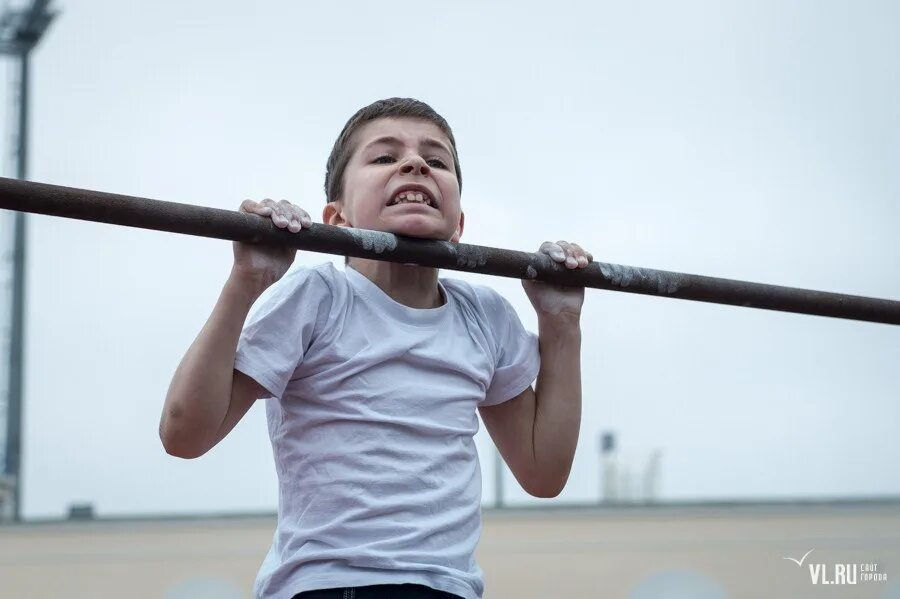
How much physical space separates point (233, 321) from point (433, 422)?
227 millimetres

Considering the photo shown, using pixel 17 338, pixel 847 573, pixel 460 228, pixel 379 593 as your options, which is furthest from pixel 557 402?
pixel 17 338

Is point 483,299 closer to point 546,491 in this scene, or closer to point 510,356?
point 510,356

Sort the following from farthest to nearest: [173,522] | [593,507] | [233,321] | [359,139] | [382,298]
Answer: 1. [593,507]
2. [173,522]
3. [359,139]
4. [382,298]
5. [233,321]

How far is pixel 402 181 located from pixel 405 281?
0.36ft

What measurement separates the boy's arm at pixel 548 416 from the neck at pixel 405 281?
0.47ft

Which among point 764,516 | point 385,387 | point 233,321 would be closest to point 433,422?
point 385,387

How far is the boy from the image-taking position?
1.13 meters

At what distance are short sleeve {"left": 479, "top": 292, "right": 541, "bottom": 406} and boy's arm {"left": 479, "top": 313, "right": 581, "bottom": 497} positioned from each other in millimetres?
20

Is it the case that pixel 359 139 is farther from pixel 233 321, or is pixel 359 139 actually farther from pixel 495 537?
pixel 495 537

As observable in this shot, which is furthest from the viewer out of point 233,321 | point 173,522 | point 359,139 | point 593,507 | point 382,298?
point 593,507

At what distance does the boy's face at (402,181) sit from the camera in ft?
4.23

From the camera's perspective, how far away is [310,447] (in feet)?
3.87

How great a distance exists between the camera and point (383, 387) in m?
1.20

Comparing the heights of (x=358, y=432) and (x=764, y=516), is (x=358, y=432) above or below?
above
